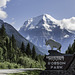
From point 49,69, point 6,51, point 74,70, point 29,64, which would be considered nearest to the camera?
point 74,70

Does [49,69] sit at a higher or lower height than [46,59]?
lower

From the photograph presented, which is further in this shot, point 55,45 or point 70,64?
point 55,45

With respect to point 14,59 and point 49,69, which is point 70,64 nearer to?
point 49,69

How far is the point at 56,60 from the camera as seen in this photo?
19406 mm

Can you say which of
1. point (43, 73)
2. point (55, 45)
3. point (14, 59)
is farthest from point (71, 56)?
point (14, 59)

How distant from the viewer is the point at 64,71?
18.8 metres

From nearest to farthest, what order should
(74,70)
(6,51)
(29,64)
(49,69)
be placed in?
(74,70) → (49,69) → (29,64) → (6,51)

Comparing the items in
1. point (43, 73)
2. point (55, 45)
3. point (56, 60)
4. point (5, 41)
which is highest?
point (5, 41)

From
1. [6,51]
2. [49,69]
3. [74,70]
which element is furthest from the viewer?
[6,51]

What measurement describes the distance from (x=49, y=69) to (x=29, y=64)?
1498 inches

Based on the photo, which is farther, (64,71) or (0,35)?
(0,35)

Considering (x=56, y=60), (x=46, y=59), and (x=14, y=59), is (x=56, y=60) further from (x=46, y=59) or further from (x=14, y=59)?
(x=14, y=59)

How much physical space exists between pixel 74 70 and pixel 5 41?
172ft

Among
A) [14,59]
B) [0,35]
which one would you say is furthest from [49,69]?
[0,35]
